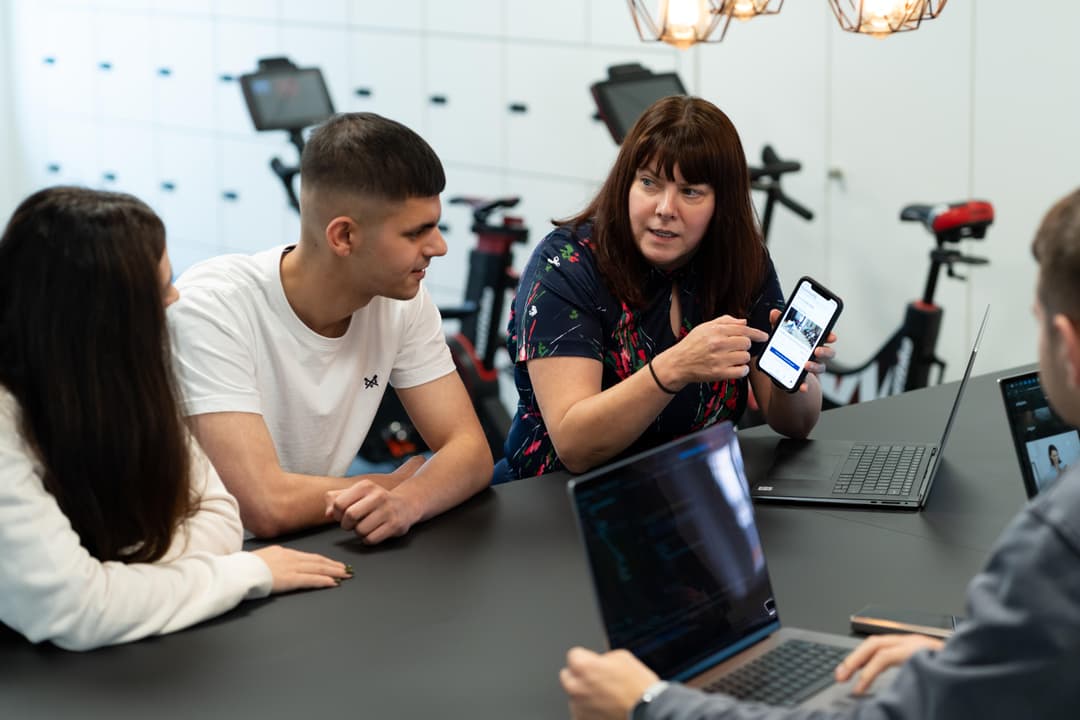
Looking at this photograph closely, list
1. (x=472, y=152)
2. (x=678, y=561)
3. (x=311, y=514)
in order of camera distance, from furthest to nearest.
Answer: (x=472, y=152), (x=311, y=514), (x=678, y=561)

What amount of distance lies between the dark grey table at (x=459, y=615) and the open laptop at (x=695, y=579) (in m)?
0.13

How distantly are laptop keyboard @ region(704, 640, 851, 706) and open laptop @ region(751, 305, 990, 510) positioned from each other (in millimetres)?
582

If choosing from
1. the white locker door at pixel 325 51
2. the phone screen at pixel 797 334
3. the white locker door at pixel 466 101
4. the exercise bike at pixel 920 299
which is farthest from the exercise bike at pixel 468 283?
the phone screen at pixel 797 334

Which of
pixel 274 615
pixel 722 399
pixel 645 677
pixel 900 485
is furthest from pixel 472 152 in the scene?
pixel 645 677

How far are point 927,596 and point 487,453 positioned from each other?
760 mm

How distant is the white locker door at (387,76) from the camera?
5.66 metres

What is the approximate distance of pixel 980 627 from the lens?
3.43 ft

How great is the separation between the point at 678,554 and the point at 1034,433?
29.9 inches

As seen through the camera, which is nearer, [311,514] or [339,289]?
[311,514]

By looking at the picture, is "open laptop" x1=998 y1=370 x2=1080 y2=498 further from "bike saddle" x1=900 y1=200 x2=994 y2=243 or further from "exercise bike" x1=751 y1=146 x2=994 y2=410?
"bike saddle" x1=900 y1=200 x2=994 y2=243

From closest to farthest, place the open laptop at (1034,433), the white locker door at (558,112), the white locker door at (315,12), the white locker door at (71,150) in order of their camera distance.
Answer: the open laptop at (1034,433) → the white locker door at (558,112) → the white locker door at (315,12) → the white locker door at (71,150)

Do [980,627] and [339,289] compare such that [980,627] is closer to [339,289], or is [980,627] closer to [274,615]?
[274,615]

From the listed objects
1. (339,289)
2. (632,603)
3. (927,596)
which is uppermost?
(339,289)

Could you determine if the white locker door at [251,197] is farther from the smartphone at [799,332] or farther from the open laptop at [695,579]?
the open laptop at [695,579]
